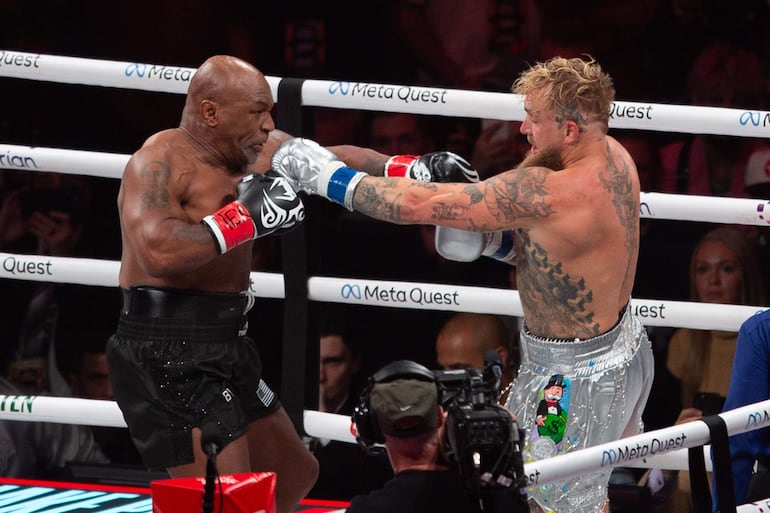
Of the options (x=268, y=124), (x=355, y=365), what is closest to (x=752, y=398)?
(x=268, y=124)

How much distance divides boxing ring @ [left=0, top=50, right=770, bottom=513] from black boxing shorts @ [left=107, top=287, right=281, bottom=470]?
585mm

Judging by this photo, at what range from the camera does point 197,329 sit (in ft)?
10.7

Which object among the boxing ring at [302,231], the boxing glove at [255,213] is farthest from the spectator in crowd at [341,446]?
the boxing glove at [255,213]

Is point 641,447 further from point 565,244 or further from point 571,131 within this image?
point 571,131

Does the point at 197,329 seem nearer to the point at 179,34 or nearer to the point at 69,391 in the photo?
the point at 69,391

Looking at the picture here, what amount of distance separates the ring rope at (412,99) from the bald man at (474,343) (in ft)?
3.77

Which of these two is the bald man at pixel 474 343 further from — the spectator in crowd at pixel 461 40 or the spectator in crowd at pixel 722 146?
the spectator in crowd at pixel 461 40

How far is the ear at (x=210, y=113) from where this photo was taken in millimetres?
3293

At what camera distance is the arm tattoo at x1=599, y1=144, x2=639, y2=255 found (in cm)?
313

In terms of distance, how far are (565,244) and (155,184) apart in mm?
991

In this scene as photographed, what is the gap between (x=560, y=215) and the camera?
3.09 meters

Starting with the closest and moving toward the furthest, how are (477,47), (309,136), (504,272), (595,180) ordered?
1. (595,180)
2. (309,136)
3. (504,272)
4. (477,47)

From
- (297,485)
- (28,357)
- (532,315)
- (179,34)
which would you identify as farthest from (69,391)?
(532,315)

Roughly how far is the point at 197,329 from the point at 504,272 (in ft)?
6.79
